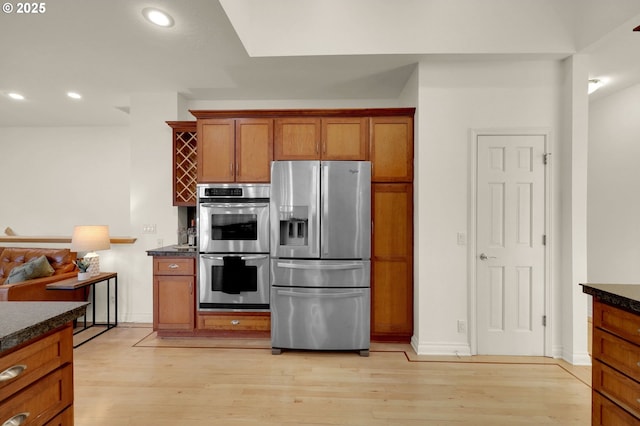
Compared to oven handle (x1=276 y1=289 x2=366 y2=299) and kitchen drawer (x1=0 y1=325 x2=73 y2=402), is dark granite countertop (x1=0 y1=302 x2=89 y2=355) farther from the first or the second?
oven handle (x1=276 y1=289 x2=366 y2=299)

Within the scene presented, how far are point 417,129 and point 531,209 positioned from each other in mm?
1287

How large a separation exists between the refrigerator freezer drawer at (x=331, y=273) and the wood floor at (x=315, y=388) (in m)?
0.67

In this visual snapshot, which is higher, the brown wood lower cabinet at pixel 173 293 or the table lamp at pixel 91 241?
the table lamp at pixel 91 241


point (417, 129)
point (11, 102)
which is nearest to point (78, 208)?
point (11, 102)

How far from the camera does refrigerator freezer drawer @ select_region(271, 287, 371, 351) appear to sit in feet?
9.75

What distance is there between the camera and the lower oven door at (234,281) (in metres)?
3.19

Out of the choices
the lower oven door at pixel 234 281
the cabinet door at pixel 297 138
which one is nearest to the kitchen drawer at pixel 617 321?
the cabinet door at pixel 297 138

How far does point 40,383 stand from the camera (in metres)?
1.18

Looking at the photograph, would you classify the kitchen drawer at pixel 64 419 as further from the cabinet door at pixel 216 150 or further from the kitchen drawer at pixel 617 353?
the kitchen drawer at pixel 617 353

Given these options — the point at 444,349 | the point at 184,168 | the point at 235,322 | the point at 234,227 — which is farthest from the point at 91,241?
the point at 444,349

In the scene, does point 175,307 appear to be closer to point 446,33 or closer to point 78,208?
point 78,208

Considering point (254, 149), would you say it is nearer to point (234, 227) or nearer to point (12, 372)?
point (234, 227)

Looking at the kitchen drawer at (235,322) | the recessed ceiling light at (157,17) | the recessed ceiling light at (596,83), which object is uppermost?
the recessed ceiling light at (157,17)

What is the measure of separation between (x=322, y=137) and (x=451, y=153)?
124 cm
